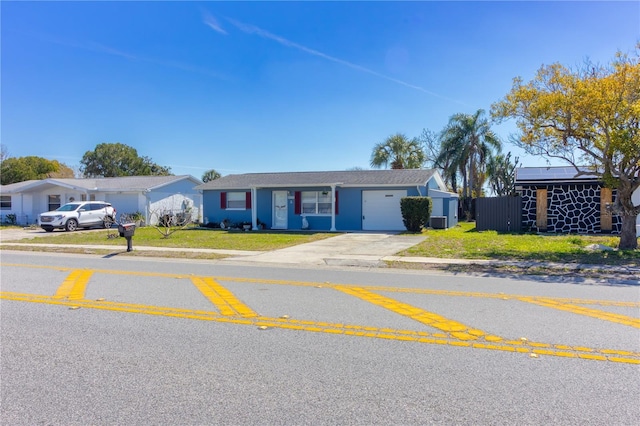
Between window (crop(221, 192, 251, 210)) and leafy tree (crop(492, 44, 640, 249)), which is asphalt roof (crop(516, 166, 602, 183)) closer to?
leafy tree (crop(492, 44, 640, 249))

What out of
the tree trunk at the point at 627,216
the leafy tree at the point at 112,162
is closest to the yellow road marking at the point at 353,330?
the tree trunk at the point at 627,216

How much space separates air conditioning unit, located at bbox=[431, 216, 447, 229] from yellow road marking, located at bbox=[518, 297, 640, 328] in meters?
15.8

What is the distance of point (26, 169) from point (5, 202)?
18.0m

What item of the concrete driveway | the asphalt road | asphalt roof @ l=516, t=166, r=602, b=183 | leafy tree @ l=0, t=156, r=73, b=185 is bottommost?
the asphalt road

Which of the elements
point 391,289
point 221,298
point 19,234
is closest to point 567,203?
point 391,289

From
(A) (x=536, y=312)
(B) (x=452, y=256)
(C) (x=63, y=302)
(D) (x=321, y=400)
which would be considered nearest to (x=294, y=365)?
(D) (x=321, y=400)

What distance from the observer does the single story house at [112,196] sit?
99.6ft

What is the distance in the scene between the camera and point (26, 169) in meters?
50.9

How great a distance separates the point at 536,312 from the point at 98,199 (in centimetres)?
3181

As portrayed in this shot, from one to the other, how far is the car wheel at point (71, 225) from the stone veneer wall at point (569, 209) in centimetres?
2525

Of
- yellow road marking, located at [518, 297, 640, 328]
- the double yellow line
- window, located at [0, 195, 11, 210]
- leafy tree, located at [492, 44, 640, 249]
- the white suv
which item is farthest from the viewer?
window, located at [0, 195, 11, 210]

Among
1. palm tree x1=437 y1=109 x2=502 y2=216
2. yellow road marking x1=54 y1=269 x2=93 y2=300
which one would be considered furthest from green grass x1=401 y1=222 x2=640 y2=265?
palm tree x1=437 y1=109 x2=502 y2=216

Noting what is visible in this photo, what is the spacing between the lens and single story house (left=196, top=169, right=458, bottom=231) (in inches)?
916

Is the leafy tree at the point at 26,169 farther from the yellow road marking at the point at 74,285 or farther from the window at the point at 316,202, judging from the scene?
the yellow road marking at the point at 74,285
